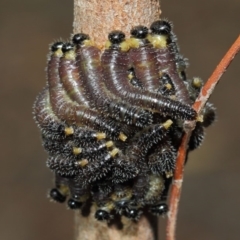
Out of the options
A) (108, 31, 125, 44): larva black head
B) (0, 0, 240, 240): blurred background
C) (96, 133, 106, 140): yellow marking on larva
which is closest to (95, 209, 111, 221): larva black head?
(96, 133, 106, 140): yellow marking on larva

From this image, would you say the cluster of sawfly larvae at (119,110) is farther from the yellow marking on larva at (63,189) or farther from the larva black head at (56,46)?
the yellow marking on larva at (63,189)

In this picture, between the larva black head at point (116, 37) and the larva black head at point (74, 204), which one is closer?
the larva black head at point (116, 37)

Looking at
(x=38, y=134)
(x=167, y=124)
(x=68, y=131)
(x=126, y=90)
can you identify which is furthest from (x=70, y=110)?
(x=38, y=134)

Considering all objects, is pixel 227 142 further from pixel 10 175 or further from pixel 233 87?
pixel 10 175

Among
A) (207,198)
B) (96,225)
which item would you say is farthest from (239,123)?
(96,225)

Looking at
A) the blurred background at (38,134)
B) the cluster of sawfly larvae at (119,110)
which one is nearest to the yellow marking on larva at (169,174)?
the cluster of sawfly larvae at (119,110)

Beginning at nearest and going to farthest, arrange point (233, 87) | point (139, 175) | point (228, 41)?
point (139, 175)
point (233, 87)
point (228, 41)

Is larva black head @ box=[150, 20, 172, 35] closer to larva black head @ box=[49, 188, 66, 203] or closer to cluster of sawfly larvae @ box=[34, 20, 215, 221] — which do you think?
cluster of sawfly larvae @ box=[34, 20, 215, 221]
